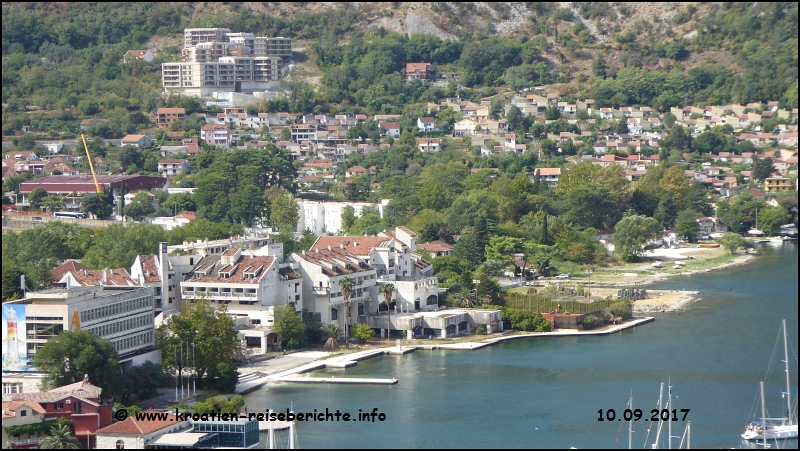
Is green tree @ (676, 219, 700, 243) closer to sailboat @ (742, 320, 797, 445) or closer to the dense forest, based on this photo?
the dense forest

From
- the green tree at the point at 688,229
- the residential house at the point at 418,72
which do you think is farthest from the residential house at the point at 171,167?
the residential house at the point at 418,72

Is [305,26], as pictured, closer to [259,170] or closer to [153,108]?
[153,108]

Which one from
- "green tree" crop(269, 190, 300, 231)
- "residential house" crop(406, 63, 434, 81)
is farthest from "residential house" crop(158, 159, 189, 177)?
"residential house" crop(406, 63, 434, 81)

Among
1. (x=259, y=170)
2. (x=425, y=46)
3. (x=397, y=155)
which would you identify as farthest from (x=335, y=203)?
(x=425, y=46)

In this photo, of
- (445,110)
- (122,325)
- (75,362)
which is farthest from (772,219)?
(75,362)

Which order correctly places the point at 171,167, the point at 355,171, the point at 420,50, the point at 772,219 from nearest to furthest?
1. the point at 772,219
2. the point at 171,167
3. the point at 355,171
4. the point at 420,50

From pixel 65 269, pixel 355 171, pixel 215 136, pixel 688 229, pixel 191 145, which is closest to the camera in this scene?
pixel 65 269

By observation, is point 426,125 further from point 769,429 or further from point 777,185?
point 769,429
